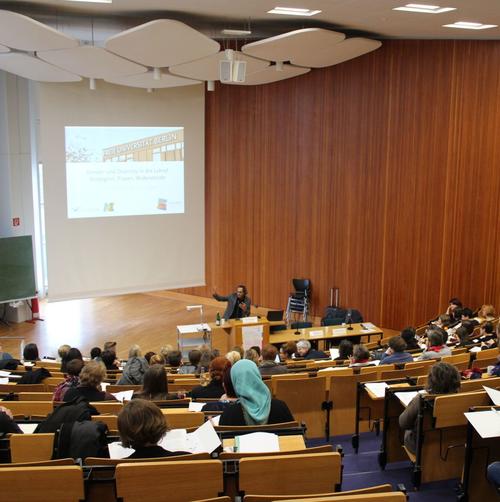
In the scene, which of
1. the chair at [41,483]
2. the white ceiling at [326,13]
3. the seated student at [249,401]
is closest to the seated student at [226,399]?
the seated student at [249,401]

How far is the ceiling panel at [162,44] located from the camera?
339 inches

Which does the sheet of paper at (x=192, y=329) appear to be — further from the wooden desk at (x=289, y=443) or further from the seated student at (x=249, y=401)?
the wooden desk at (x=289, y=443)

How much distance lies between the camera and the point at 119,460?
3348 millimetres

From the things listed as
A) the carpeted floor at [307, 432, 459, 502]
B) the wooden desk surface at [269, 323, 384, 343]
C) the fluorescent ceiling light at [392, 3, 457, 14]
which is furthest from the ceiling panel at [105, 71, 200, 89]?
the carpeted floor at [307, 432, 459, 502]

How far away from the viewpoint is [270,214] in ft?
46.2

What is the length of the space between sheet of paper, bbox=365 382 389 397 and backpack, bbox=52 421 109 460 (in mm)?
2335

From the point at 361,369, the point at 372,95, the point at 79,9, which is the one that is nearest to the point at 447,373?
the point at 361,369

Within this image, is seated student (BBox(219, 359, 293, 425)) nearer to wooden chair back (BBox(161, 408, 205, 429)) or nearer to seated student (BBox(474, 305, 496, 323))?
wooden chair back (BBox(161, 408, 205, 429))

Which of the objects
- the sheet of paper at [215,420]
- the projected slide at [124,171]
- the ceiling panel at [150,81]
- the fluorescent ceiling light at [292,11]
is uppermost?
the fluorescent ceiling light at [292,11]

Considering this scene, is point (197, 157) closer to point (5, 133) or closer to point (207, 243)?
point (207, 243)

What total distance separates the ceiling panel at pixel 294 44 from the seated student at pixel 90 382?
6.59m

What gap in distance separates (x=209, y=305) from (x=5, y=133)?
226 inches

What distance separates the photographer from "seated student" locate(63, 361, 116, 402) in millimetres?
4789

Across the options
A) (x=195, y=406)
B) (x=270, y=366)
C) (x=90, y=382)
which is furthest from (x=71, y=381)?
(x=270, y=366)
